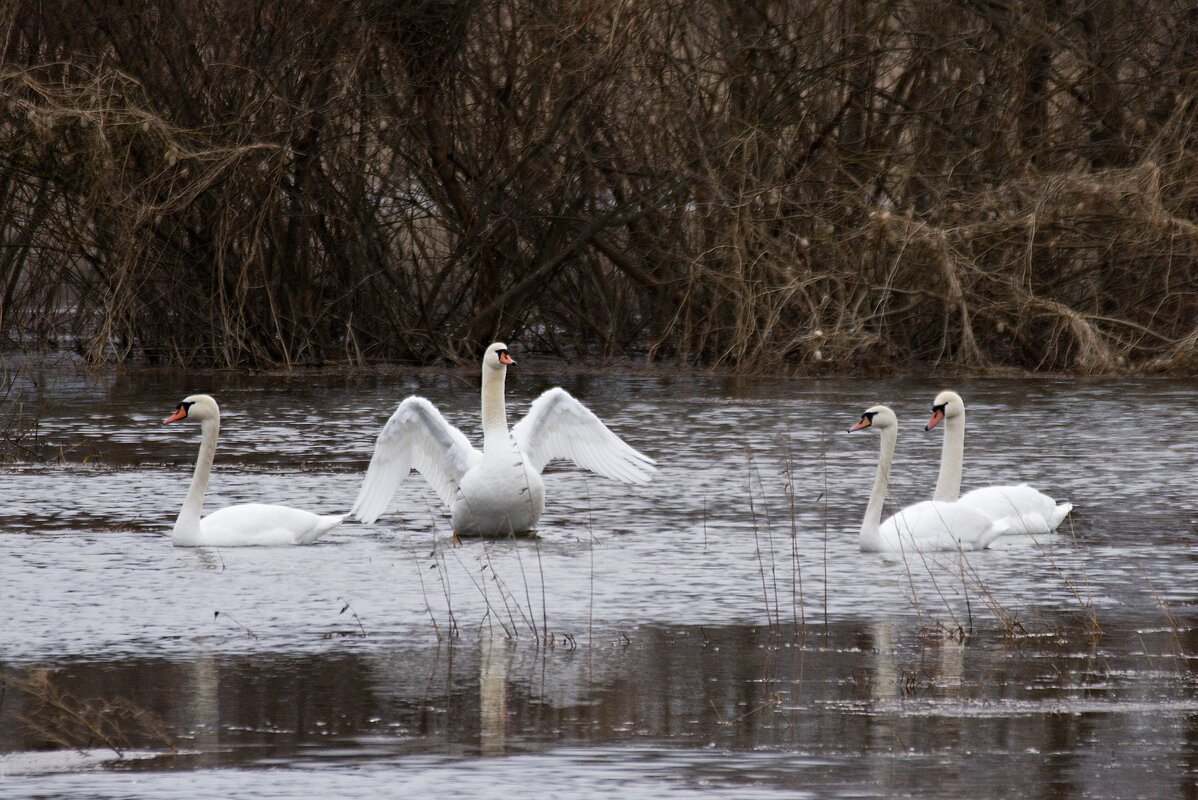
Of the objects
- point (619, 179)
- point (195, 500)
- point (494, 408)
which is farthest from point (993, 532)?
point (619, 179)

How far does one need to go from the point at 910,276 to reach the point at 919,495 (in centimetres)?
854

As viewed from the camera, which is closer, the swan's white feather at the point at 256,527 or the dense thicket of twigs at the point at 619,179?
the swan's white feather at the point at 256,527

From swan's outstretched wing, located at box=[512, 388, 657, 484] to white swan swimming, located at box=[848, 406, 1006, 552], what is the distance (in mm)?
1842

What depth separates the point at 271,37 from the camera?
67.4ft

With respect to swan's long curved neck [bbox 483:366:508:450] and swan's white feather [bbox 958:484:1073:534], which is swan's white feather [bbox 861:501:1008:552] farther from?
swan's long curved neck [bbox 483:366:508:450]

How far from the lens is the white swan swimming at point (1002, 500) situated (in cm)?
1049

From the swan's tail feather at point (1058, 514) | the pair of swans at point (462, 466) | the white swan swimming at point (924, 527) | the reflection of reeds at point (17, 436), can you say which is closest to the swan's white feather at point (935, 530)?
the white swan swimming at point (924, 527)

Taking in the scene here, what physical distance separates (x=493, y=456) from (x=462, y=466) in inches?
14.9

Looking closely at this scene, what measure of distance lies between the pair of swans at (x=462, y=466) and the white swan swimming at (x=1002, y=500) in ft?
→ 6.01

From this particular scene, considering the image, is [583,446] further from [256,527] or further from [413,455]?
[256,527]

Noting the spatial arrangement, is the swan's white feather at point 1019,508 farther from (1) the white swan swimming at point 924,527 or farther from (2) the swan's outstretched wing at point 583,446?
(2) the swan's outstretched wing at point 583,446

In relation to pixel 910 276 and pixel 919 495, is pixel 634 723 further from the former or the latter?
pixel 910 276

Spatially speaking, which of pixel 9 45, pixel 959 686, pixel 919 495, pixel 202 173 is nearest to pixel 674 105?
pixel 202 173

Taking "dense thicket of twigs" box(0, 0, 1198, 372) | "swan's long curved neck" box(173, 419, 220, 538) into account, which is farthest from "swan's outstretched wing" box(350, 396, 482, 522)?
"dense thicket of twigs" box(0, 0, 1198, 372)
